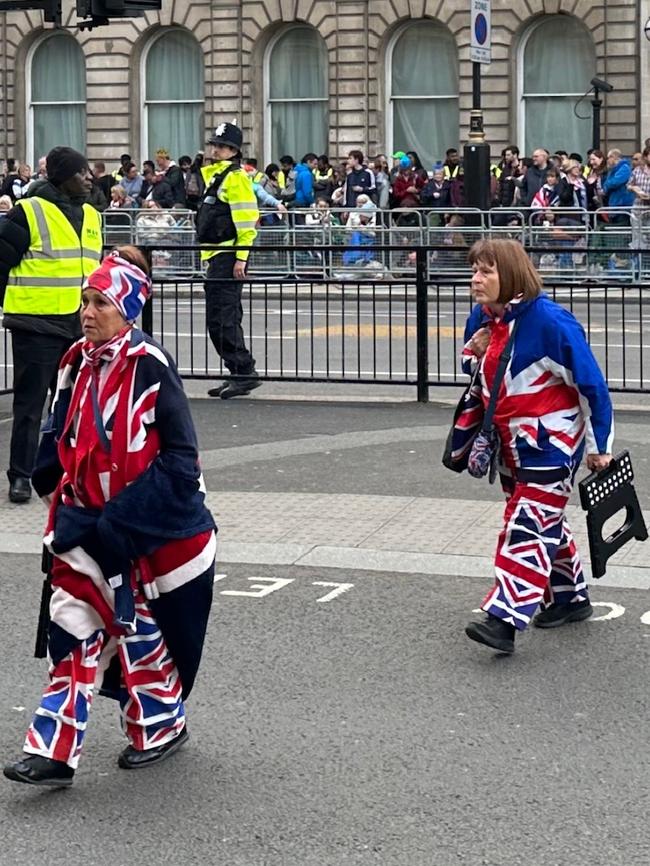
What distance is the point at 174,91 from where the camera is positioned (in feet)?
134

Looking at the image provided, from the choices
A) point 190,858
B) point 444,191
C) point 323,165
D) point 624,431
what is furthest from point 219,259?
point 323,165

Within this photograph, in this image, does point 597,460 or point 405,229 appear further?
Answer: point 405,229

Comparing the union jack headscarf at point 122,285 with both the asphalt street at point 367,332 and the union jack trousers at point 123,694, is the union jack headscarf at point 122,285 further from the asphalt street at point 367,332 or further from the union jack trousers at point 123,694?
the asphalt street at point 367,332

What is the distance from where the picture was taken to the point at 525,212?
26.1 metres

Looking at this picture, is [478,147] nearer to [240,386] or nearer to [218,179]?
[218,179]

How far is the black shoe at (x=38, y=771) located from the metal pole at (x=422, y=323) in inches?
303

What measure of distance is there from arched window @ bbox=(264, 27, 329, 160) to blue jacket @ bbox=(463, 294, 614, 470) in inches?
1330

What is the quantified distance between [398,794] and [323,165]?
91.3 ft

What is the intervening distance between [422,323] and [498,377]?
20.2 feet

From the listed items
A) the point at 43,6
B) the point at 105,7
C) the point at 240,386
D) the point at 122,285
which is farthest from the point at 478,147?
the point at 122,285

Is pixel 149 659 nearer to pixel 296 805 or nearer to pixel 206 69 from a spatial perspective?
pixel 296 805

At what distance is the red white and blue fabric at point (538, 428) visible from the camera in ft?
21.4

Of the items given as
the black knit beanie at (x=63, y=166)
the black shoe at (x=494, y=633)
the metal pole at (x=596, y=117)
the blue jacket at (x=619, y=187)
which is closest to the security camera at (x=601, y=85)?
the metal pole at (x=596, y=117)

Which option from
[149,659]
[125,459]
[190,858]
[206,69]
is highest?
[206,69]
